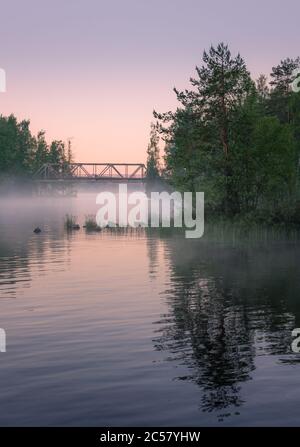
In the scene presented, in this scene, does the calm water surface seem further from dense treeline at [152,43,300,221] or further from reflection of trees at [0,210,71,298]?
dense treeline at [152,43,300,221]

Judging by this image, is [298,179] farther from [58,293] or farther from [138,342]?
[138,342]

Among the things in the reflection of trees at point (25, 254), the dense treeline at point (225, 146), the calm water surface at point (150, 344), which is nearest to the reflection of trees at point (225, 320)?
the calm water surface at point (150, 344)

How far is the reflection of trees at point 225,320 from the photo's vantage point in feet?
48.7

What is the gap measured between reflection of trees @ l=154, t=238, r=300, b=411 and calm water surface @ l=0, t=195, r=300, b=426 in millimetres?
48

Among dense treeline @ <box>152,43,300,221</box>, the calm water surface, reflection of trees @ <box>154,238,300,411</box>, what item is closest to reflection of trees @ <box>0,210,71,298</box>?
the calm water surface

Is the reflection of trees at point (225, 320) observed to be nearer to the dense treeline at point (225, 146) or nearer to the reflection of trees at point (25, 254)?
the reflection of trees at point (25, 254)

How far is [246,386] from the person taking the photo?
13867 millimetres

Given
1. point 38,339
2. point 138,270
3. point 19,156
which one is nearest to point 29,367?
point 38,339

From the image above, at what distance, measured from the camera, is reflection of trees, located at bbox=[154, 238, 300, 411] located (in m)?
14.8

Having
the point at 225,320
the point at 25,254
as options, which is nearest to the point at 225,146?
the point at 25,254

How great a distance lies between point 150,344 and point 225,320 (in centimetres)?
446

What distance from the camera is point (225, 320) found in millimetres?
21359
